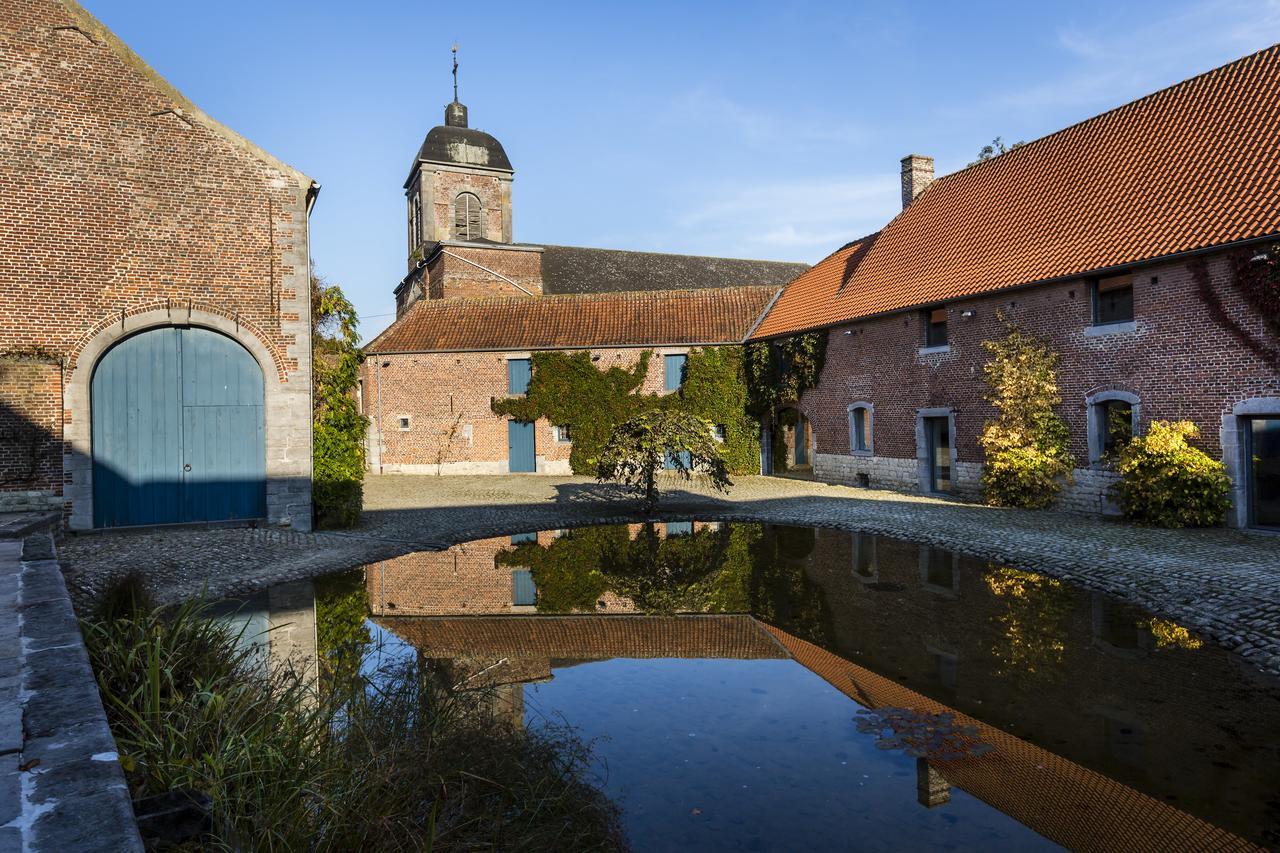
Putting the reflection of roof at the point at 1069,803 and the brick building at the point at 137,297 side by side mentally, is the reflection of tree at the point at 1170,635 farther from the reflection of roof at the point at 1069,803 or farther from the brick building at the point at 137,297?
the brick building at the point at 137,297

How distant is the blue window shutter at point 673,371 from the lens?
2417 centimetres

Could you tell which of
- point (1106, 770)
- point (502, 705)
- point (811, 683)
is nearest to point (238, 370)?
point (502, 705)

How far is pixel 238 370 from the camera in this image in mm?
11945

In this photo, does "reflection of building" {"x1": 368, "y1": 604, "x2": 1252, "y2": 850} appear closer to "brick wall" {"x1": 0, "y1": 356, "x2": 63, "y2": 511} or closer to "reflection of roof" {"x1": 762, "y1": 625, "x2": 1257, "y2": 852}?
"reflection of roof" {"x1": 762, "y1": 625, "x2": 1257, "y2": 852}

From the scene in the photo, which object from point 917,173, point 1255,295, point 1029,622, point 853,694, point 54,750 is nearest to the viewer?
point 54,750

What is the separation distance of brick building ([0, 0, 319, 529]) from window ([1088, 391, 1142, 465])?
12661 mm

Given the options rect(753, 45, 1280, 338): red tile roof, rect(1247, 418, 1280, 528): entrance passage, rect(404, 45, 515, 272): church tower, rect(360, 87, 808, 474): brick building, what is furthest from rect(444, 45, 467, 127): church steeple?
rect(1247, 418, 1280, 528): entrance passage

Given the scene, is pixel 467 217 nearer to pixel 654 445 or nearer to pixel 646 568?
pixel 654 445

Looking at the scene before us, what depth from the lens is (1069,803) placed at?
12.9 ft

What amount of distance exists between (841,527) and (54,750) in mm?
11569

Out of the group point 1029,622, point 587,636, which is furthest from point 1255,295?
point 587,636

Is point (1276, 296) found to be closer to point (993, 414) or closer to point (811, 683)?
point (993, 414)

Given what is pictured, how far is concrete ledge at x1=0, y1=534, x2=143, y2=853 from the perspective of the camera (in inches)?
76.5

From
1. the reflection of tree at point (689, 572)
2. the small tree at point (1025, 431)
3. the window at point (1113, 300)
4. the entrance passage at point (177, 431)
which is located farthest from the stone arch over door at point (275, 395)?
the window at point (1113, 300)
